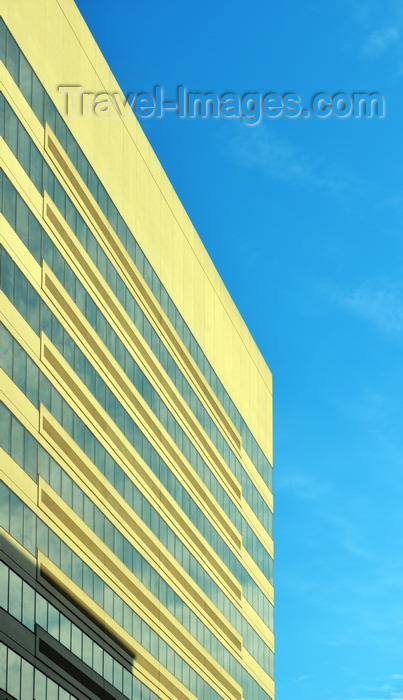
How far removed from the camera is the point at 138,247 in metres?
76.8

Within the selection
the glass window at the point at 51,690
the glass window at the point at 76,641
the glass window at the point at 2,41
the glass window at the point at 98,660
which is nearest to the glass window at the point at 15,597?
the glass window at the point at 51,690

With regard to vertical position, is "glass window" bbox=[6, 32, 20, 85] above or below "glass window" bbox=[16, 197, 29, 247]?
above

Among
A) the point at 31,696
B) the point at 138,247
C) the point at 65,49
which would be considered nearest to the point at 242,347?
the point at 138,247

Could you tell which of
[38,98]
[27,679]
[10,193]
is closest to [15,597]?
[27,679]

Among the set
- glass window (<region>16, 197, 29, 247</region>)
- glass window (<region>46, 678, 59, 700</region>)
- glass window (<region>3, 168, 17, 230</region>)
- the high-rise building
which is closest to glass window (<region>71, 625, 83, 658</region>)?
the high-rise building

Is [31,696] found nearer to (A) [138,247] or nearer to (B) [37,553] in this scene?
(B) [37,553]

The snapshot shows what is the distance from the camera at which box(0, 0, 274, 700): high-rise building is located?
57594 mm

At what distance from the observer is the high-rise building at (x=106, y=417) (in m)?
57.6

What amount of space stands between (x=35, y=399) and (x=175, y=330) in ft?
82.3

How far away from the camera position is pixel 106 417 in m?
69.2

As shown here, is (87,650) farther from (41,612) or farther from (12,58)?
(12,58)

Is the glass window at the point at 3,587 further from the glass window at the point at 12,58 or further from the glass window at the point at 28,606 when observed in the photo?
the glass window at the point at 12,58

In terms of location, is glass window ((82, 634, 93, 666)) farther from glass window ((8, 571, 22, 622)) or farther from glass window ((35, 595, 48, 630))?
glass window ((8, 571, 22, 622))

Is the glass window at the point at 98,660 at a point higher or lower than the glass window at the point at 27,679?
higher
